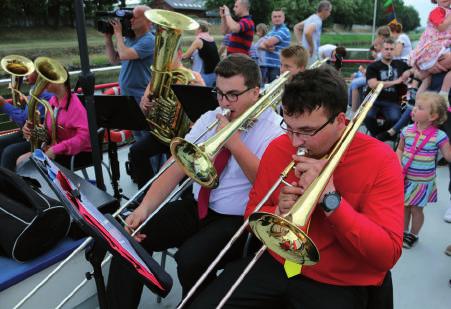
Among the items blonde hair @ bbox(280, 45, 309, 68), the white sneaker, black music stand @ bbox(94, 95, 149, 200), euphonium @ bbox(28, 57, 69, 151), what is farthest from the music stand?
the white sneaker

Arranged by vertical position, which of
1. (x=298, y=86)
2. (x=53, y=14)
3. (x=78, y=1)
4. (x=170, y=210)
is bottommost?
(x=53, y=14)

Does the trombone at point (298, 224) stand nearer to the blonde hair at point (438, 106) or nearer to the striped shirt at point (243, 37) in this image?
the blonde hair at point (438, 106)

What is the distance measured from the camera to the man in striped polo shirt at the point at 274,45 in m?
5.84

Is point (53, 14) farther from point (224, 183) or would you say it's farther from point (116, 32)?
point (224, 183)

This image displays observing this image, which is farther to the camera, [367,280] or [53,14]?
[53,14]

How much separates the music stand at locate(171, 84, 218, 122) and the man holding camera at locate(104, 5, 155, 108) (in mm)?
769

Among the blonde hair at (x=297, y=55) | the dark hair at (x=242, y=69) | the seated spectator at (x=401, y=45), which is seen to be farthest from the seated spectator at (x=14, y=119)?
the seated spectator at (x=401, y=45)

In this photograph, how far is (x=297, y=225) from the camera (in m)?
1.19

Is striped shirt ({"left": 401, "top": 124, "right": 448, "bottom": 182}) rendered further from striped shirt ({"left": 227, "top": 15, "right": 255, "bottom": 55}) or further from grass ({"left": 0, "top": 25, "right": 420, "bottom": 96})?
grass ({"left": 0, "top": 25, "right": 420, "bottom": 96})

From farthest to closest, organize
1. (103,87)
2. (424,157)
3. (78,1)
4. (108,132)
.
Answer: (103,87) → (108,132) → (424,157) → (78,1)

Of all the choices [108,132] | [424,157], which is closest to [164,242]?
[108,132]

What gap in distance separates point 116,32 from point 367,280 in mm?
2933

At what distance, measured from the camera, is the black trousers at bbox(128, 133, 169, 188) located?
339cm

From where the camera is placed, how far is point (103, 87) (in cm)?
498
